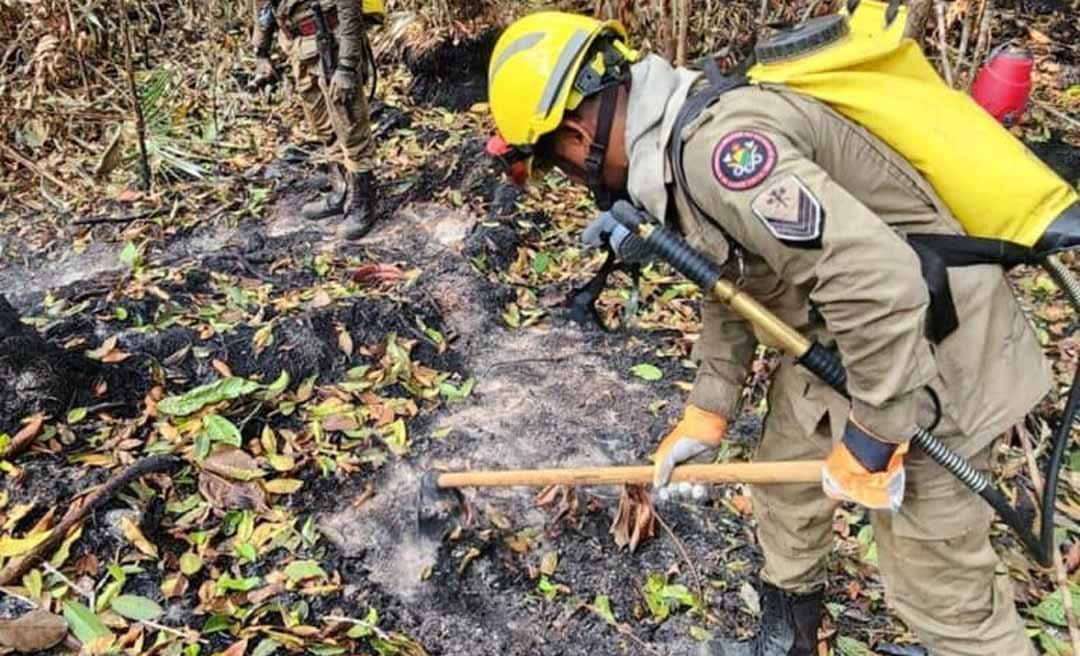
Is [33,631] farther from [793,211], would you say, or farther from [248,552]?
[793,211]

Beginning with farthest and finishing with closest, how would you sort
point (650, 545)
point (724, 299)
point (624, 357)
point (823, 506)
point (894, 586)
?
point (624, 357)
point (650, 545)
point (823, 506)
point (894, 586)
point (724, 299)

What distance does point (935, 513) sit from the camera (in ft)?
7.04

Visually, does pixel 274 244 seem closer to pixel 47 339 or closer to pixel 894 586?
pixel 47 339

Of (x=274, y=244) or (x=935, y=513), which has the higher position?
(x=935, y=513)

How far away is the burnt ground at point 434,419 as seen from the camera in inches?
117

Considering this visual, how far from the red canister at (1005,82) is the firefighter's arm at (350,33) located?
138 inches

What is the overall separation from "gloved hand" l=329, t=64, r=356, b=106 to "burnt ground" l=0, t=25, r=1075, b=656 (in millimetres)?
892

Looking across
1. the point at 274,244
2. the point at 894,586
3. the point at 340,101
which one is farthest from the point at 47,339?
the point at 894,586

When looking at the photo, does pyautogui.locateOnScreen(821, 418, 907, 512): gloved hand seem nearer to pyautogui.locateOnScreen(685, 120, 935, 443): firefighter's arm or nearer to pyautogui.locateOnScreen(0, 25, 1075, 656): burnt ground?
pyautogui.locateOnScreen(685, 120, 935, 443): firefighter's arm

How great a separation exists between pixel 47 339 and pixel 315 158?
11.1 feet

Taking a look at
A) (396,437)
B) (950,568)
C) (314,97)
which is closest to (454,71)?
(314,97)

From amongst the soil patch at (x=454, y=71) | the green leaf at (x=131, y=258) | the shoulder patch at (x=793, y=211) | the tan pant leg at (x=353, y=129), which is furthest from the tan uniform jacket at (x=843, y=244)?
the soil patch at (x=454, y=71)

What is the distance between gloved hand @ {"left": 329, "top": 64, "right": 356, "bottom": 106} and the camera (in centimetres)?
530

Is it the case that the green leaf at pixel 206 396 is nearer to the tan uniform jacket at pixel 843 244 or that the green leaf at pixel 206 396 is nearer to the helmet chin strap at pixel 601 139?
the helmet chin strap at pixel 601 139
